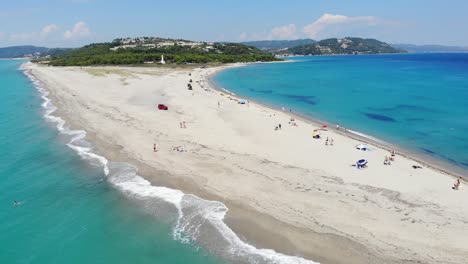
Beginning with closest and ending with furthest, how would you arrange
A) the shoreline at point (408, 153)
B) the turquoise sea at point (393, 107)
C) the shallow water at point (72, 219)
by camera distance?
1. the shallow water at point (72, 219)
2. the shoreline at point (408, 153)
3. the turquoise sea at point (393, 107)

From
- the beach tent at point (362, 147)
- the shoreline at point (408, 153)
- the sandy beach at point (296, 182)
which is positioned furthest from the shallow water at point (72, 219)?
the shoreline at point (408, 153)

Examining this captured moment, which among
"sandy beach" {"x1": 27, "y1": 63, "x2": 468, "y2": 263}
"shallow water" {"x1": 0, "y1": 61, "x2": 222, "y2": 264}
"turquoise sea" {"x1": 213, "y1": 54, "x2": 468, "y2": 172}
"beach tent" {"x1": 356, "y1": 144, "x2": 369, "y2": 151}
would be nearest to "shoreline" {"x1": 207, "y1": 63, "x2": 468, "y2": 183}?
"turquoise sea" {"x1": 213, "y1": 54, "x2": 468, "y2": 172}

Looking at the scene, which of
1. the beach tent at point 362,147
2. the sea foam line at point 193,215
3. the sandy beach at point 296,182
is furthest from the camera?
the beach tent at point 362,147

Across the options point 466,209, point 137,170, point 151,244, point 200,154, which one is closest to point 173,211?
point 151,244

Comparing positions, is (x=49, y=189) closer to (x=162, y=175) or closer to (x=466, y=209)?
(x=162, y=175)

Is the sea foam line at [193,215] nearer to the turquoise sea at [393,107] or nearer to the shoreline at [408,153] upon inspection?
the shoreline at [408,153]

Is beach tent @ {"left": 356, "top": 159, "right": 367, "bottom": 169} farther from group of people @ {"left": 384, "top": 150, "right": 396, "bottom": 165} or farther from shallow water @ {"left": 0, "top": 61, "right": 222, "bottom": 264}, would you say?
→ shallow water @ {"left": 0, "top": 61, "right": 222, "bottom": 264}
